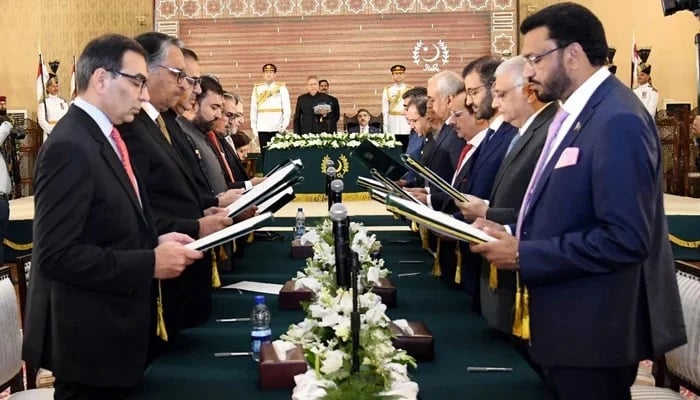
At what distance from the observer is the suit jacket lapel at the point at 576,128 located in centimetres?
211

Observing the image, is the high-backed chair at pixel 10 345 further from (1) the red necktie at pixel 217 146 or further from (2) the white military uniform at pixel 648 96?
(2) the white military uniform at pixel 648 96

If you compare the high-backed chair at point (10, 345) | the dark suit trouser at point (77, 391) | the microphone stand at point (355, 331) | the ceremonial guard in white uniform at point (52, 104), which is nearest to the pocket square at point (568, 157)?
the microphone stand at point (355, 331)

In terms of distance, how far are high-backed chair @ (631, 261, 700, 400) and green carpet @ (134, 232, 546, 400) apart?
0.57m

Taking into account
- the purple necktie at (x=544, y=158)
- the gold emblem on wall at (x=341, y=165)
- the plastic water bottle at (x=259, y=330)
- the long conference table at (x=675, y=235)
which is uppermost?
the purple necktie at (x=544, y=158)

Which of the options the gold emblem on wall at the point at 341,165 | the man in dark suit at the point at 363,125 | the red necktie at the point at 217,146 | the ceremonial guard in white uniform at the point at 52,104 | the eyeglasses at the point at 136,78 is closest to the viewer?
the eyeglasses at the point at 136,78

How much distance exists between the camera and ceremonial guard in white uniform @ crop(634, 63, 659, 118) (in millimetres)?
11219

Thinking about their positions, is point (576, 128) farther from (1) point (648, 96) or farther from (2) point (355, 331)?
(1) point (648, 96)

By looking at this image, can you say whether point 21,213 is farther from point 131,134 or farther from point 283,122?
point 131,134

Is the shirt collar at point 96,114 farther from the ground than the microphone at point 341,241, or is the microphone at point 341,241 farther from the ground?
the shirt collar at point 96,114

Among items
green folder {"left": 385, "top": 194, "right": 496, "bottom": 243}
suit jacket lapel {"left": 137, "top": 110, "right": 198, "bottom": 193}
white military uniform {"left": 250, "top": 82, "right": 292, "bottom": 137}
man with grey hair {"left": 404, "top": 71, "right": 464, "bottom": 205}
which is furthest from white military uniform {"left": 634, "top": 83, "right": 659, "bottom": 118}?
green folder {"left": 385, "top": 194, "right": 496, "bottom": 243}

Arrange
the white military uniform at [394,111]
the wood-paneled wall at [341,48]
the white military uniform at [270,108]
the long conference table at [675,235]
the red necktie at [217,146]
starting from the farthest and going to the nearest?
the wood-paneled wall at [341,48]
the white military uniform at [270,108]
the white military uniform at [394,111]
the long conference table at [675,235]
the red necktie at [217,146]

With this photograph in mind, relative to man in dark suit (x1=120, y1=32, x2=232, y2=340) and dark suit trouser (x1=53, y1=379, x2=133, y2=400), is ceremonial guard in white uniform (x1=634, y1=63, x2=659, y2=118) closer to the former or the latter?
man in dark suit (x1=120, y1=32, x2=232, y2=340)

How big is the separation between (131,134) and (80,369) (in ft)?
3.27

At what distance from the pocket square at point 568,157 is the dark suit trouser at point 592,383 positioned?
0.54m
